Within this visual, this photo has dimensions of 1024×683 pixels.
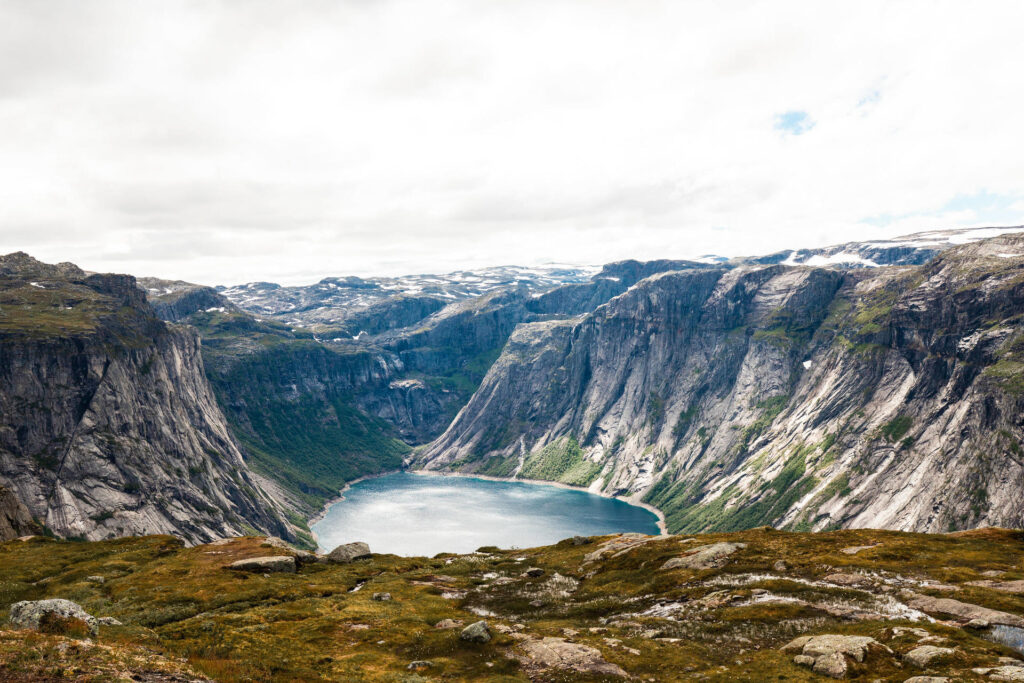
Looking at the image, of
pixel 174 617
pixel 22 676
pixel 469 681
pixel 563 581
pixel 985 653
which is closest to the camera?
pixel 22 676

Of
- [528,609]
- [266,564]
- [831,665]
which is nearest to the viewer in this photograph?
[831,665]

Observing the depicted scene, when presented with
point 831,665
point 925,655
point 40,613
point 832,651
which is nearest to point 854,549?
point 925,655

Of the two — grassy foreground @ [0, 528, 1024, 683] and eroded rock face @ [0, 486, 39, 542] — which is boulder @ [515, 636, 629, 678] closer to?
grassy foreground @ [0, 528, 1024, 683]

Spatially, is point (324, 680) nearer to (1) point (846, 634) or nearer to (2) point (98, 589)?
(1) point (846, 634)

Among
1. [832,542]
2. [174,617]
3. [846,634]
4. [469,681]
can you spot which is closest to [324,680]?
[469,681]

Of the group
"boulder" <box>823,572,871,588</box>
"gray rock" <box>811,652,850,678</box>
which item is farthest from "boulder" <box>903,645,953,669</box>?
"boulder" <box>823,572,871,588</box>

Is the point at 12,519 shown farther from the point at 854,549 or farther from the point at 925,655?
the point at 925,655
